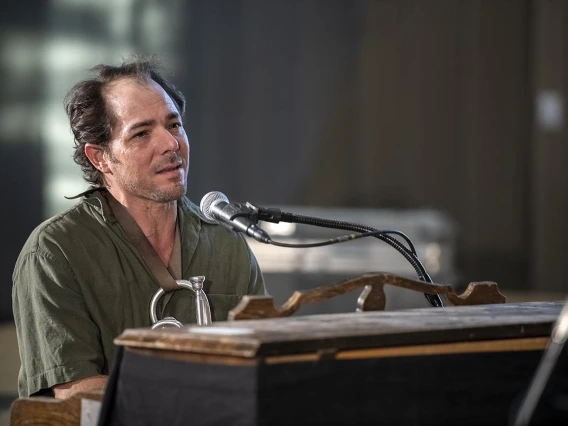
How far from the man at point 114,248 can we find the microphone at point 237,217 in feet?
1.28

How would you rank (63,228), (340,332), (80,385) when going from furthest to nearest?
(63,228) < (80,385) < (340,332)

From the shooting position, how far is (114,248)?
202 centimetres

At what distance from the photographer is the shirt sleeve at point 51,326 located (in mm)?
1737

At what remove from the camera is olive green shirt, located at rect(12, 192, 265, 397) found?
69.6 inches

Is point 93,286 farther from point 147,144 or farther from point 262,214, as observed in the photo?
point 262,214

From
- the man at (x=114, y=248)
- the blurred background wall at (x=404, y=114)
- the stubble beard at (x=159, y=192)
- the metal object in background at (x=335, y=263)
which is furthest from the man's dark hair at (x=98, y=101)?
the blurred background wall at (x=404, y=114)

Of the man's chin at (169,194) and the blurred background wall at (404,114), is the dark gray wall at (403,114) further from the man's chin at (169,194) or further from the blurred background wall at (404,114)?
the man's chin at (169,194)

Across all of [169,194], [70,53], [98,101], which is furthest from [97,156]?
[70,53]

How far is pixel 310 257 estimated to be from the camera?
18.7 ft

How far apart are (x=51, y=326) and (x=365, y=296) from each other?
0.69m

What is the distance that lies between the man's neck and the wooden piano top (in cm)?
93

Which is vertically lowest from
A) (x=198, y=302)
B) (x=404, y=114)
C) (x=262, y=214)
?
(x=198, y=302)

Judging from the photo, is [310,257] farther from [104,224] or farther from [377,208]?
[104,224]

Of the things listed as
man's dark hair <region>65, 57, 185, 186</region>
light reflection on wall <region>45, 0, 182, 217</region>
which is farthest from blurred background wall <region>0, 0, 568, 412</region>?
man's dark hair <region>65, 57, 185, 186</region>
